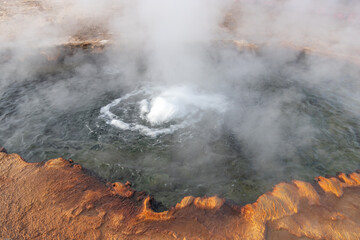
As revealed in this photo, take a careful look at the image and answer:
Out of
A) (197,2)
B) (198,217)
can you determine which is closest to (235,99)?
(198,217)

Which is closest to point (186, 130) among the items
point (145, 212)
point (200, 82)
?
point (200, 82)

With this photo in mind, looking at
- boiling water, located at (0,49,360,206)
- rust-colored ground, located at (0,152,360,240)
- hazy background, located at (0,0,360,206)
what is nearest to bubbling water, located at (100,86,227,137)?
boiling water, located at (0,49,360,206)

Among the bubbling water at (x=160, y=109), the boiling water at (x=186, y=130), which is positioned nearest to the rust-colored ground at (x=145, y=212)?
the boiling water at (x=186, y=130)

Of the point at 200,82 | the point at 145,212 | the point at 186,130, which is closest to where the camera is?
the point at 145,212

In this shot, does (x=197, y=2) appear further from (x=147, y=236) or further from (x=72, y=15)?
(x=147, y=236)

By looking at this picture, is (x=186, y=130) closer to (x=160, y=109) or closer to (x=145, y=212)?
(x=160, y=109)

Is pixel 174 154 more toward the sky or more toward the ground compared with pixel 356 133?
more toward the ground
